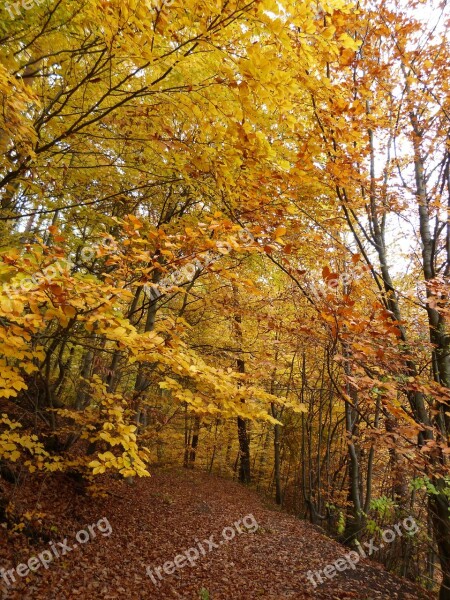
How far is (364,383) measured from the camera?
3529 millimetres

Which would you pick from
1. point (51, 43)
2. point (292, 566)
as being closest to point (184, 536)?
point (292, 566)

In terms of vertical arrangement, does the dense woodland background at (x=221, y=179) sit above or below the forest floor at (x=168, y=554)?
above

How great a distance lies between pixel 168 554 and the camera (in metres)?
6.75

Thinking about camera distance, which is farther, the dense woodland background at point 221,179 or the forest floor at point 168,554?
the forest floor at point 168,554

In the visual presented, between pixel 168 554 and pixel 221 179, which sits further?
pixel 168 554

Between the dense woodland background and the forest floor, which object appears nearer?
the dense woodland background

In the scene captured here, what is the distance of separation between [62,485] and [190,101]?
7356mm

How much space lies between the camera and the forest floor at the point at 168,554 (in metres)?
5.30

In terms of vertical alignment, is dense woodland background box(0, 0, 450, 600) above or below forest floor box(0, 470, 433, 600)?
above

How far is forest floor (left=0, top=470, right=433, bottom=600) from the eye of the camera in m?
5.30

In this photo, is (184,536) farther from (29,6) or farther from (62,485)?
(29,6)

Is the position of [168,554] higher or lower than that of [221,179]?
lower

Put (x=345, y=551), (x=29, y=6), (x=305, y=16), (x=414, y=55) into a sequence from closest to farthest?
(x=305, y=16)
(x=29, y=6)
(x=414, y=55)
(x=345, y=551)

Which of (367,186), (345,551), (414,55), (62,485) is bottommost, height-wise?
(345,551)
